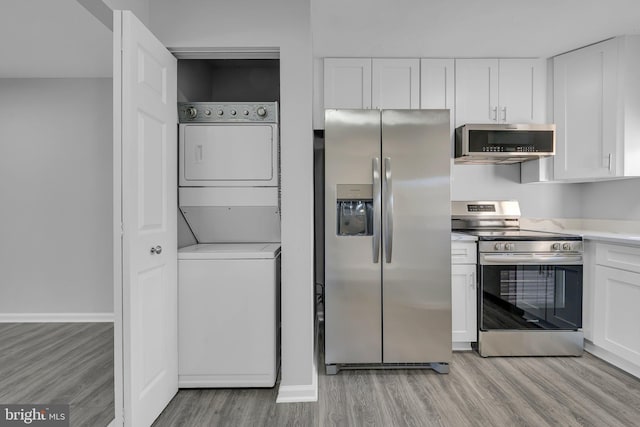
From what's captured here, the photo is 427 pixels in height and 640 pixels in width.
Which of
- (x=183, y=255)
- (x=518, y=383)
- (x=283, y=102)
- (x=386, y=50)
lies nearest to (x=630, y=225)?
(x=518, y=383)

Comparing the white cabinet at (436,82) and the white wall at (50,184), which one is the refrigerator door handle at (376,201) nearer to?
the white cabinet at (436,82)

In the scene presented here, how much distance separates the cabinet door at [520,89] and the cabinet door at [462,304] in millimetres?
1387

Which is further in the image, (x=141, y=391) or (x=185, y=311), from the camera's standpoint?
(x=185, y=311)

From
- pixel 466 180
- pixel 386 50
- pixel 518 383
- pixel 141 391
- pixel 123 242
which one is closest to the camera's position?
pixel 123 242

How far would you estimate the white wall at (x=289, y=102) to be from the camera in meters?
2.14

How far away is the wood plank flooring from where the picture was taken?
75.4 inches

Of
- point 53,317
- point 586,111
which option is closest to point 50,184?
point 53,317

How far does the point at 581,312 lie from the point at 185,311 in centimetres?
288

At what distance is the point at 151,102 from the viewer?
186 centimetres

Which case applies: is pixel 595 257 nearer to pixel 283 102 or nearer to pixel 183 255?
pixel 283 102

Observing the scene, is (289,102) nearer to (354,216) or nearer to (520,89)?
(354,216)

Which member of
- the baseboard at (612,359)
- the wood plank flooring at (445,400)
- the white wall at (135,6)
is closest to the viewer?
the white wall at (135,6)

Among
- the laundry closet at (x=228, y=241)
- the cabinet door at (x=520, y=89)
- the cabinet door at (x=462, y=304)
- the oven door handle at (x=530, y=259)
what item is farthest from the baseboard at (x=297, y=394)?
the cabinet door at (x=520, y=89)

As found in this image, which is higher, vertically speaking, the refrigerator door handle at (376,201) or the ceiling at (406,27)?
the ceiling at (406,27)
